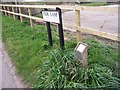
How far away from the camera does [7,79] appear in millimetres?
5301

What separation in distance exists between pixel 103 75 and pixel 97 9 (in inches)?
50.8

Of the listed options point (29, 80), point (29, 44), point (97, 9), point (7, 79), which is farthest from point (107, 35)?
point (29, 44)

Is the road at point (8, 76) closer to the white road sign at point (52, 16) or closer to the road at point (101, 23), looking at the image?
the white road sign at point (52, 16)

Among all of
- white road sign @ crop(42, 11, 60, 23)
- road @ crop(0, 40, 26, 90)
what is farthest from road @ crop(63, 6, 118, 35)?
road @ crop(0, 40, 26, 90)

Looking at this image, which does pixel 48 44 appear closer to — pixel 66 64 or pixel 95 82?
pixel 66 64

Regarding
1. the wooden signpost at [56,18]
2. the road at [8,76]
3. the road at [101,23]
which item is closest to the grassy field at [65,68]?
the road at [8,76]

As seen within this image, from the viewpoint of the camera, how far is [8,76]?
18.0 feet

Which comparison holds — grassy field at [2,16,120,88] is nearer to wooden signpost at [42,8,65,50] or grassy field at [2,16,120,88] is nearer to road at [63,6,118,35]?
wooden signpost at [42,8,65,50]

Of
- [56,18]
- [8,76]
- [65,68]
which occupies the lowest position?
[8,76]

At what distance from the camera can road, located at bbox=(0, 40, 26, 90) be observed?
16.2ft

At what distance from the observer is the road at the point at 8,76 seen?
16.2 ft

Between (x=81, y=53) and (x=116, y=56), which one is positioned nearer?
(x=81, y=53)

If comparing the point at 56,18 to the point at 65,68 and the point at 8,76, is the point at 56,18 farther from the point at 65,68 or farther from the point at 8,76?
the point at 8,76

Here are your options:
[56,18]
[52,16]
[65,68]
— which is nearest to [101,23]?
[52,16]
